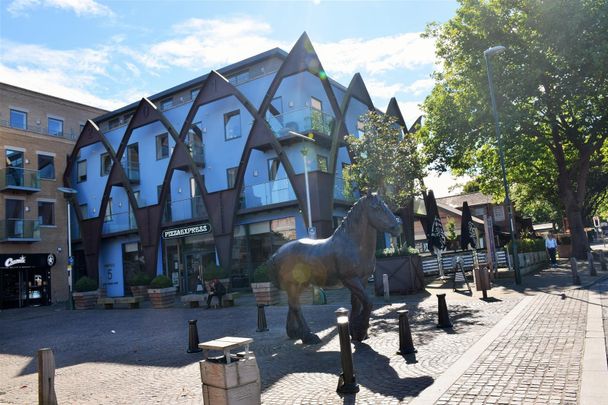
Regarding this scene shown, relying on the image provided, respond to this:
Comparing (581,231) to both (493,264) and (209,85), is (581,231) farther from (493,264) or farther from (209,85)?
(209,85)

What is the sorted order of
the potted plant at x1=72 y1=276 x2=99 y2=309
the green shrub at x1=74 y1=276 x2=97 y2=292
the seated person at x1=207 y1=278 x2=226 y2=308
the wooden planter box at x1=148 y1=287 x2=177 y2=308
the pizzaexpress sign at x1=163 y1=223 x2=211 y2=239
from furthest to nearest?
the pizzaexpress sign at x1=163 y1=223 x2=211 y2=239 < the green shrub at x1=74 y1=276 x2=97 y2=292 < the potted plant at x1=72 y1=276 x2=99 y2=309 < the wooden planter box at x1=148 y1=287 x2=177 y2=308 < the seated person at x1=207 y1=278 x2=226 y2=308

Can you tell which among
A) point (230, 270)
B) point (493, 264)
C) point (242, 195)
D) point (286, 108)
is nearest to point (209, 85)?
point (286, 108)

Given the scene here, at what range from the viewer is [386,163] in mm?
19984

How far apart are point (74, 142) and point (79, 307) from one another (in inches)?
597

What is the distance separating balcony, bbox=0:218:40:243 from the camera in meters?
28.9

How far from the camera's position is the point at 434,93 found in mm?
26422

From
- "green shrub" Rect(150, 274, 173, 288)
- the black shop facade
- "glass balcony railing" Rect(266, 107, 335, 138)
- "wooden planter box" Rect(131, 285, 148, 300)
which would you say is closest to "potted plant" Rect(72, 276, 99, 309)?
"wooden planter box" Rect(131, 285, 148, 300)

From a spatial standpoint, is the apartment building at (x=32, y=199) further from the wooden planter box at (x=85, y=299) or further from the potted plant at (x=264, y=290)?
the potted plant at (x=264, y=290)

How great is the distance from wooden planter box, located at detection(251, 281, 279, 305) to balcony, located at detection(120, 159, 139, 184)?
58.2 feet

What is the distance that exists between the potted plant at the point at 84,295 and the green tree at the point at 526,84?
2005 cm

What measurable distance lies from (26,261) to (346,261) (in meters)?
28.8

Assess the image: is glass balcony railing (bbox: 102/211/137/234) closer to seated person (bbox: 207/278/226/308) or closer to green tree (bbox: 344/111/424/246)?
seated person (bbox: 207/278/226/308)

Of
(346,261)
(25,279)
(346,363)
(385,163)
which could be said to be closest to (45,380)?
(346,363)

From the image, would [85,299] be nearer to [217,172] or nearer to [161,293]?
[161,293]
